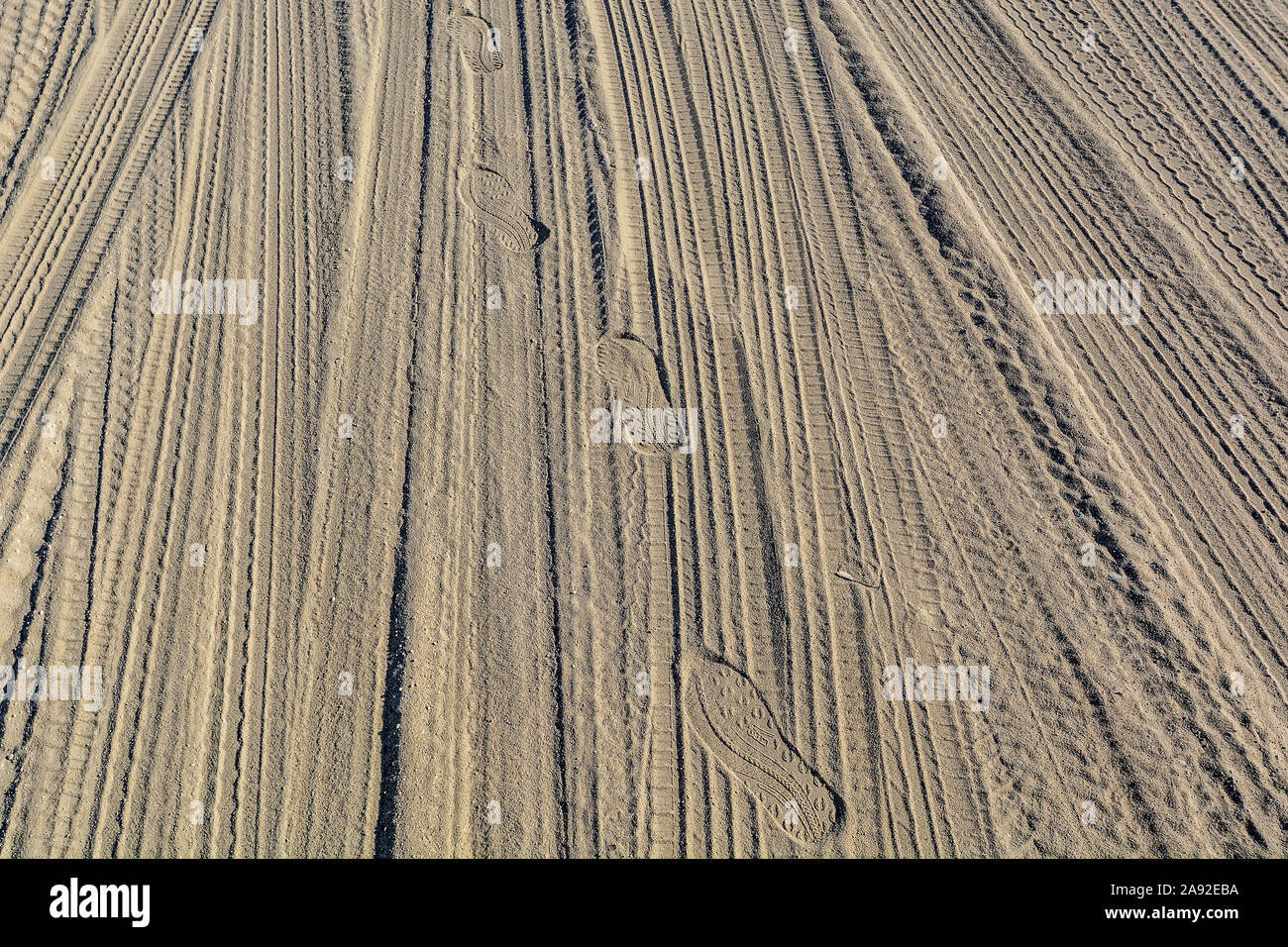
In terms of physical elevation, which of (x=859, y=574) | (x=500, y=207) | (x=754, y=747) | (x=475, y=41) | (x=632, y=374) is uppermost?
(x=475, y=41)

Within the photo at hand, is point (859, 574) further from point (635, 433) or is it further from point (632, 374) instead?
point (632, 374)

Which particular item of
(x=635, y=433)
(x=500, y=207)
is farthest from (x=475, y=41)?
(x=635, y=433)

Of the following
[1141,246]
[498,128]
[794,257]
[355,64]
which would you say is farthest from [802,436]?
[355,64]

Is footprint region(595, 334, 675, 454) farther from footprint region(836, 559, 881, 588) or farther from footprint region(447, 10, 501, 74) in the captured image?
footprint region(447, 10, 501, 74)

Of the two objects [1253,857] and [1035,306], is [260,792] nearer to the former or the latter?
[1253,857]

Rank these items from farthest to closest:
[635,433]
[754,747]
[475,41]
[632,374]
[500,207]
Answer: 1. [475,41]
2. [500,207]
3. [632,374]
4. [635,433]
5. [754,747]

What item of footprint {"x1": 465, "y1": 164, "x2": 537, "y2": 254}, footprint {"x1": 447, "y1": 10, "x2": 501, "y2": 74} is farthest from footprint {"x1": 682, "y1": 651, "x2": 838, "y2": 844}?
footprint {"x1": 447, "y1": 10, "x2": 501, "y2": 74}

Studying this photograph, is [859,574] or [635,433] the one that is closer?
[859,574]
